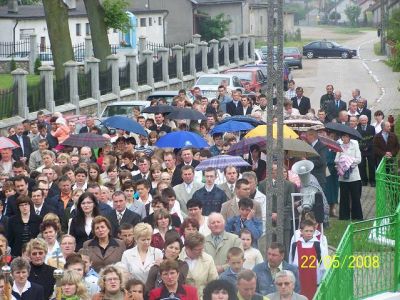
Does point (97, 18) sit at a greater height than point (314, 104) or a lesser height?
greater

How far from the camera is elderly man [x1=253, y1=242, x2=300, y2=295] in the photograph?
13000 millimetres

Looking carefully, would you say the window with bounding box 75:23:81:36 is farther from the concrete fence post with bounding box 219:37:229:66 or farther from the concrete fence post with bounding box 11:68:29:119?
the concrete fence post with bounding box 11:68:29:119

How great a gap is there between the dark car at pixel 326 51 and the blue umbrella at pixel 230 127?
56674 millimetres

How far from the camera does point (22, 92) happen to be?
1258 inches

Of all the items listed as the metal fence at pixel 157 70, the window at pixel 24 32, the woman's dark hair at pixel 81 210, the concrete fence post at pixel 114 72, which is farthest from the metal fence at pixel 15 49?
the woman's dark hair at pixel 81 210

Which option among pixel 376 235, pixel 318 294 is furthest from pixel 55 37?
pixel 318 294

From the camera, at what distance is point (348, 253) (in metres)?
14.0

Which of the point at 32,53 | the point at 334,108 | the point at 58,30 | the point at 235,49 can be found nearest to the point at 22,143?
the point at 334,108

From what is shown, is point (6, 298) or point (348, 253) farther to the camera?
point (348, 253)

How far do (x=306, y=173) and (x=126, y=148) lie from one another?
187 inches

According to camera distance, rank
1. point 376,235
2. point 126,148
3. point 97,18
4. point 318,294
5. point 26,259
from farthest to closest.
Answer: point 97,18
point 126,148
point 376,235
point 26,259
point 318,294

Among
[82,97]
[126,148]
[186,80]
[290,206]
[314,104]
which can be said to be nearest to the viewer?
[290,206]

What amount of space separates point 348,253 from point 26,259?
3.44 meters

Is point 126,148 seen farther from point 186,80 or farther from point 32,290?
point 186,80
